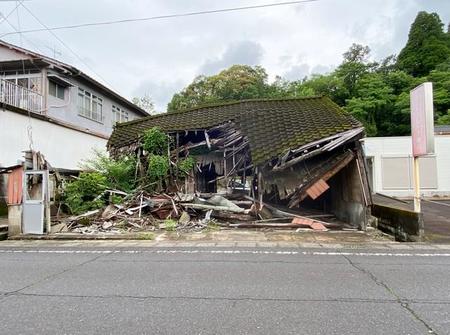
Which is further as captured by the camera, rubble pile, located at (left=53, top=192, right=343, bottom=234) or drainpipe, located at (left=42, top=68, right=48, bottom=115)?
drainpipe, located at (left=42, top=68, right=48, bottom=115)

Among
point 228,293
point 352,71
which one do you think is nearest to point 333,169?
point 228,293

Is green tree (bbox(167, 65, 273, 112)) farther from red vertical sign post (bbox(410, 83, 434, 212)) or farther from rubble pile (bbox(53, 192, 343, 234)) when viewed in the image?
red vertical sign post (bbox(410, 83, 434, 212))

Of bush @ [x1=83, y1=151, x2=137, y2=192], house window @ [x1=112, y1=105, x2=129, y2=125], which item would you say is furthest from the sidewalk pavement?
house window @ [x1=112, y1=105, x2=129, y2=125]

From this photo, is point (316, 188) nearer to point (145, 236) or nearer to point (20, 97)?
Result: point (145, 236)

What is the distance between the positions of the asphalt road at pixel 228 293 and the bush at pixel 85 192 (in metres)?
5.86

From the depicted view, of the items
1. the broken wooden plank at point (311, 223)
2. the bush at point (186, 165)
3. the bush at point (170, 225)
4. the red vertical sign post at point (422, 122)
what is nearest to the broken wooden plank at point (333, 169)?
the broken wooden plank at point (311, 223)

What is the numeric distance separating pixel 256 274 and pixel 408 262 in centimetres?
312

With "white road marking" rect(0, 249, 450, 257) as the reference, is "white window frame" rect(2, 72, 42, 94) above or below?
above

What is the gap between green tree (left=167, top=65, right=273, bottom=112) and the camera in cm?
4438

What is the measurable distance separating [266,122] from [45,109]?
13.1m

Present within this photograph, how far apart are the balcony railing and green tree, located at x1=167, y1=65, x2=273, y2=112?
953 inches

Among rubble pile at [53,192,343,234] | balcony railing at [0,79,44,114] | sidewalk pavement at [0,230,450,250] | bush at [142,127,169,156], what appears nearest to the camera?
sidewalk pavement at [0,230,450,250]

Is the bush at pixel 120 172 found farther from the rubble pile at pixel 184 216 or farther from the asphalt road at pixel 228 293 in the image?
the asphalt road at pixel 228 293

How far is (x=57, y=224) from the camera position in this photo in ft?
38.8
